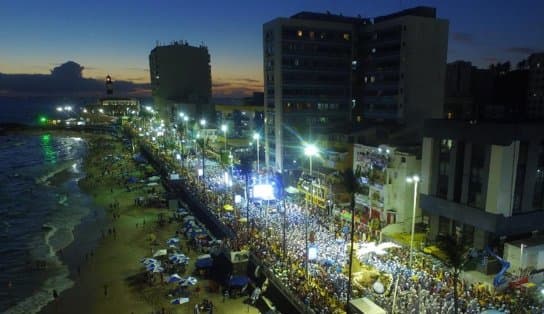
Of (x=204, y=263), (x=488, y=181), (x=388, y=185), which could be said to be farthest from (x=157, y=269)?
(x=488, y=181)

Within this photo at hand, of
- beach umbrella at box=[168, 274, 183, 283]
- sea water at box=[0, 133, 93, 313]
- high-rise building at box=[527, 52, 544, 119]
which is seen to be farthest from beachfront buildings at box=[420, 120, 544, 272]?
high-rise building at box=[527, 52, 544, 119]

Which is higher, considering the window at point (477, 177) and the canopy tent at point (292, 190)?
the window at point (477, 177)

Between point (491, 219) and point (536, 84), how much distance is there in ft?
263

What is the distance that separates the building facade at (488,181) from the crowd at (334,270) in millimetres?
4774

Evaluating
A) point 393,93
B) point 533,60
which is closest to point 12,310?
point 393,93

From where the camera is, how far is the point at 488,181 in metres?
33.1

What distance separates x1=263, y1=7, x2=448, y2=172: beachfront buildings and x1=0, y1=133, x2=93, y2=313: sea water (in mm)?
37310

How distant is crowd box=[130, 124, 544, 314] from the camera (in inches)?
1050

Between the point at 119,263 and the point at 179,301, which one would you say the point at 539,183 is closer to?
the point at 179,301

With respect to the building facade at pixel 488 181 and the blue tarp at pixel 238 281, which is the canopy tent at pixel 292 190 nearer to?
the building facade at pixel 488 181

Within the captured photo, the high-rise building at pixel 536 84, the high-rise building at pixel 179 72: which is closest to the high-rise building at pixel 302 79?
the high-rise building at pixel 536 84

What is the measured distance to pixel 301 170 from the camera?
6078 cm

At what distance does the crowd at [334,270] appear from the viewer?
26672mm

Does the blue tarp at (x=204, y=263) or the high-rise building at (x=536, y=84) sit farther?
the high-rise building at (x=536, y=84)
